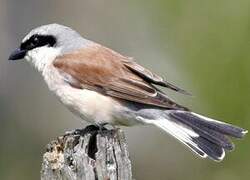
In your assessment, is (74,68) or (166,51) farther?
(166,51)

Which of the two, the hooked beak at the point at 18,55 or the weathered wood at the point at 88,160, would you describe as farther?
the hooked beak at the point at 18,55

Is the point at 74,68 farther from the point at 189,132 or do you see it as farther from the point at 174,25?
the point at 174,25

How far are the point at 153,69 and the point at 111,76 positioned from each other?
151 inches

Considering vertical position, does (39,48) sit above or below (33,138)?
above

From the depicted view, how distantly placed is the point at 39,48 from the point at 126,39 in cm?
430

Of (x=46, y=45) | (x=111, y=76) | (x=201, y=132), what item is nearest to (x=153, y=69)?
(x=46, y=45)

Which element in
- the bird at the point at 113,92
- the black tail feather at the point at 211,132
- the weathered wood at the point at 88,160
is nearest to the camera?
the weathered wood at the point at 88,160

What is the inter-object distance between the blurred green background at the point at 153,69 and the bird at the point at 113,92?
2391 mm

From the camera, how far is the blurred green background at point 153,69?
8016 millimetres

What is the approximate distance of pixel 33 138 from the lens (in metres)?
9.02

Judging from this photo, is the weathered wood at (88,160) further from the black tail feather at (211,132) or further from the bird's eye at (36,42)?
the bird's eye at (36,42)

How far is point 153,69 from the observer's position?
30.4 ft

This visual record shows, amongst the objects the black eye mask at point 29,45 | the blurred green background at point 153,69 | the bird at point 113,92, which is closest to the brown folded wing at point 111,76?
the bird at point 113,92

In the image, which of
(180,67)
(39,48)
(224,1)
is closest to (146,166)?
(180,67)
